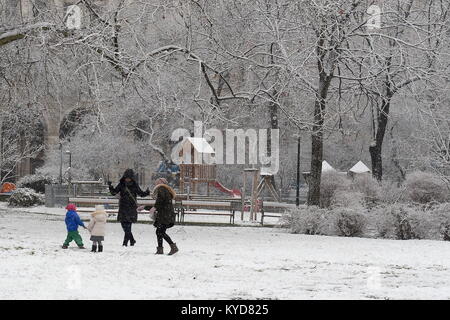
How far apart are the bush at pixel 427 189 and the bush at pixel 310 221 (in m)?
6.95

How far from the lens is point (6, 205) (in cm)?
3791

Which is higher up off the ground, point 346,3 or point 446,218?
point 346,3

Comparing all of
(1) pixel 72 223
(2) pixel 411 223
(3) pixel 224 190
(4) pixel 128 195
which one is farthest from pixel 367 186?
(1) pixel 72 223

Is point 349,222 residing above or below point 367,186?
below

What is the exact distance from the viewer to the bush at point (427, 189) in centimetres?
2845

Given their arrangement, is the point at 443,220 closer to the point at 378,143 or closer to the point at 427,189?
the point at 427,189

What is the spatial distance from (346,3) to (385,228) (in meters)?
6.09

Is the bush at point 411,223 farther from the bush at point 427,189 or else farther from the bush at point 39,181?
the bush at point 39,181

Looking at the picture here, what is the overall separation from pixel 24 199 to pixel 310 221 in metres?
18.4

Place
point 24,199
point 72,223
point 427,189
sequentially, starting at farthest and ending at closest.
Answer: point 24,199 < point 427,189 < point 72,223

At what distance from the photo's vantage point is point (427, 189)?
28.6m
